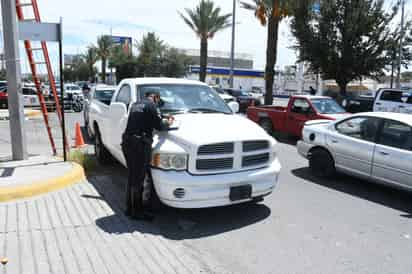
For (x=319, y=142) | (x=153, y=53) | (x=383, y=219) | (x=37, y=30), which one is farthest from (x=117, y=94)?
(x=153, y=53)

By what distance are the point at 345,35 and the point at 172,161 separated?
1999cm

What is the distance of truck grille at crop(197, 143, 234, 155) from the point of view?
4707 millimetres

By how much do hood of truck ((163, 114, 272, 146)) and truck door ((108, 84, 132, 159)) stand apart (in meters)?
1.03

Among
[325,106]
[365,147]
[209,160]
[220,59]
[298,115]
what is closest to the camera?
[209,160]

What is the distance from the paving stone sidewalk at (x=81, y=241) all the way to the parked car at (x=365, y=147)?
13.0 ft

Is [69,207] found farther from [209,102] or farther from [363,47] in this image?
[363,47]

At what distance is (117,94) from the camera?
283 inches

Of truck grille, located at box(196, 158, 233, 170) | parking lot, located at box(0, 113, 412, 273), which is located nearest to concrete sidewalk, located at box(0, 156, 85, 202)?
parking lot, located at box(0, 113, 412, 273)

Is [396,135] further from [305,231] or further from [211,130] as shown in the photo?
[211,130]

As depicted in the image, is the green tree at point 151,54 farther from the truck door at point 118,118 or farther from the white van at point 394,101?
the truck door at point 118,118

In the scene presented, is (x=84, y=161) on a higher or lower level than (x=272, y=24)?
lower

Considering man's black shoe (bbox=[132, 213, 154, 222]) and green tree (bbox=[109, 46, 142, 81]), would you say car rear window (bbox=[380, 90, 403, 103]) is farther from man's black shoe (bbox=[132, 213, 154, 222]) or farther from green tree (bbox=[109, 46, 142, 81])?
green tree (bbox=[109, 46, 142, 81])

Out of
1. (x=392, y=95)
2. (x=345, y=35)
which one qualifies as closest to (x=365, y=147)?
(x=392, y=95)

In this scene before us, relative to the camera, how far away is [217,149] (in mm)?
4797
